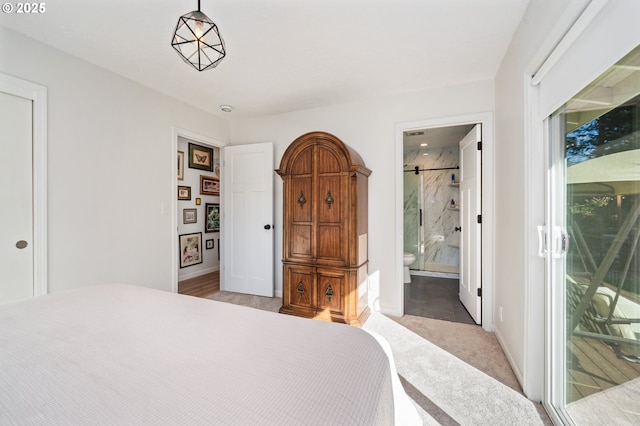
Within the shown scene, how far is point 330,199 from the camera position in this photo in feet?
9.23

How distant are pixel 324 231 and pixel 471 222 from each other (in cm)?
165

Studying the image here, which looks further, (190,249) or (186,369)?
(190,249)

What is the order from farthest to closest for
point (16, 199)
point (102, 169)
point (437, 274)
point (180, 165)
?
point (437, 274)
point (180, 165)
point (102, 169)
point (16, 199)

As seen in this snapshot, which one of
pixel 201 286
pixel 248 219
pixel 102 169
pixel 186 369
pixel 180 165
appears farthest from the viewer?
pixel 180 165

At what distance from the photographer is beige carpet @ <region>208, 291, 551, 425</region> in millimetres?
1577

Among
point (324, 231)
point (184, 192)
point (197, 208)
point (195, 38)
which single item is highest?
point (195, 38)

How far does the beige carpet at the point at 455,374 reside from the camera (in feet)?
5.17

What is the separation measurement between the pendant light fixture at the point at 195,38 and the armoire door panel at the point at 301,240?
177 centimetres

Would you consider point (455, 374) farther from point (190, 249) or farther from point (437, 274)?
point (190, 249)

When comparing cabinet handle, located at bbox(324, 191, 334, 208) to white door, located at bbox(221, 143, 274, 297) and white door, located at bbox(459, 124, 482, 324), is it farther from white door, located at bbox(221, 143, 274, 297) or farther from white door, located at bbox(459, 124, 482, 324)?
white door, located at bbox(459, 124, 482, 324)

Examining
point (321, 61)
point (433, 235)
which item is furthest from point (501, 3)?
point (433, 235)

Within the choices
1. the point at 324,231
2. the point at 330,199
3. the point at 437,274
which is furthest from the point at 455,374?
→ the point at 437,274

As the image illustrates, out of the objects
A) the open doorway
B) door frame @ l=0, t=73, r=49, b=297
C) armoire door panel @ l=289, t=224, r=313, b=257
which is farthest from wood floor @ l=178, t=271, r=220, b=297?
door frame @ l=0, t=73, r=49, b=297

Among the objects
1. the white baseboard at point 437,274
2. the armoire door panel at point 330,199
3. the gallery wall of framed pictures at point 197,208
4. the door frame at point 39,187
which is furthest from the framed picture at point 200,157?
the white baseboard at point 437,274
